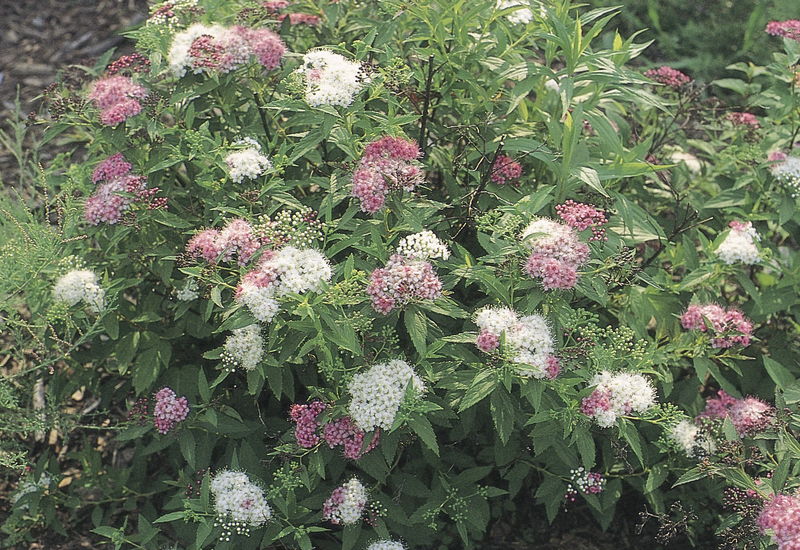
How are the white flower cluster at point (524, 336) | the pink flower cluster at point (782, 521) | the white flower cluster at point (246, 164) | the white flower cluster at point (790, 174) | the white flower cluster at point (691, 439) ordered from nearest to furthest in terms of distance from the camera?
the pink flower cluster at point (782, 521) < the white flower cluster at point (524, 336) < the white flower cluster at point (246, 164) < the white flower cluster at point (691, 439) < the white flower cluster at point (790, 174)

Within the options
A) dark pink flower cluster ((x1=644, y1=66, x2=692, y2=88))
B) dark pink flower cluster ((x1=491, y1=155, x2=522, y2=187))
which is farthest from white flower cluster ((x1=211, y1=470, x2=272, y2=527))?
dark pink flower cluster ((x1=644, y1=66, x2=692, y2=88))

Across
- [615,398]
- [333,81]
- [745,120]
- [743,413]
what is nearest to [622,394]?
[615,398]

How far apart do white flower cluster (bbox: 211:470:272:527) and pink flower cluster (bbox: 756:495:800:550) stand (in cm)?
154

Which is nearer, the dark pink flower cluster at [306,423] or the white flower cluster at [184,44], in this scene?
the dark pink flower cluster at [306,423]

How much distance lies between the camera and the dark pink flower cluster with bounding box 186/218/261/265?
99.7 inches

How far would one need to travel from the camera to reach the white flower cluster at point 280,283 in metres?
2.39

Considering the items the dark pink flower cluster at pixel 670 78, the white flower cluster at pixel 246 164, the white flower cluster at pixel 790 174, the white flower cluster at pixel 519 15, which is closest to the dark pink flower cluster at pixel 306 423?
the white flower cluster at pixel 246 164

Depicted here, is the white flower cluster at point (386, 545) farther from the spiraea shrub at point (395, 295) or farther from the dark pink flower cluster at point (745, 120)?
the dark pink flower cluster at point (745, 120)

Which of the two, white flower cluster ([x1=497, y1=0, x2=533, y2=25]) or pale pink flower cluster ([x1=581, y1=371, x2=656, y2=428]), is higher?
white flower cluster ([x1=497, y1=0, x2=533, y2=25])

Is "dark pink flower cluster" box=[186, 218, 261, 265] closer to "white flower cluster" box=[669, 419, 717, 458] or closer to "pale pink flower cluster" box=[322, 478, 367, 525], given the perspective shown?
"pale pink flower cluster" box=[322, 478, 367, 525]

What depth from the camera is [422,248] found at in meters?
2.50

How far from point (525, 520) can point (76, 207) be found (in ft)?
7.28

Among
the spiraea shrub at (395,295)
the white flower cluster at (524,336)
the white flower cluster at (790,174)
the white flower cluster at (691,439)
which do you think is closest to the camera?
the white flower cluster at (524,336)

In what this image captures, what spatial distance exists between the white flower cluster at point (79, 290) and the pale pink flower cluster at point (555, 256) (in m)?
1.54
